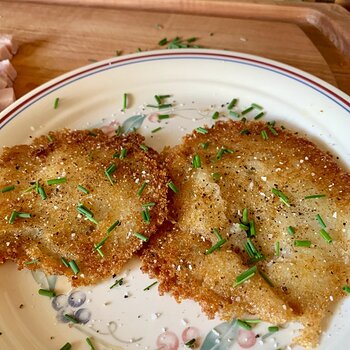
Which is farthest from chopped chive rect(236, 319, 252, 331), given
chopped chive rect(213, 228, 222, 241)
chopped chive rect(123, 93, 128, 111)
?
chopped chive rect(123, 93, 128, 111)

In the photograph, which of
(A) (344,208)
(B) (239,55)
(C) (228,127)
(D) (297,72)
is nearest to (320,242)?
(A) (344,208)

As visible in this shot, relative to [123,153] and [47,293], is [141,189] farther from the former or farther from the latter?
[47,293]

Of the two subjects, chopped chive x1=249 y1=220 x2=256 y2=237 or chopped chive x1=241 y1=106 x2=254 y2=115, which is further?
chopped chive x1=241 y1=106 x2=254 y2=115

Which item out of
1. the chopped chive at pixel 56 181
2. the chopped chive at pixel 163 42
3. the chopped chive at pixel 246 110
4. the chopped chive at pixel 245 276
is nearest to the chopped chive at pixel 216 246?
the chopped chive at pixel 245 276

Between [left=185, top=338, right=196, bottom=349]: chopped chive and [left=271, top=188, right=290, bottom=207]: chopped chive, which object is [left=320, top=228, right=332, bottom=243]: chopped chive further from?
[left=185, top=338, right=196, bottom=349]: chopped chive

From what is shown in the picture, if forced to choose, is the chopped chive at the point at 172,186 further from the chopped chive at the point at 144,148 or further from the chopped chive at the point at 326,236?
the chopped chive at the point at 326,236

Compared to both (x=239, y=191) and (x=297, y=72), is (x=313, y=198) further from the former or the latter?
(x=297, y=72)

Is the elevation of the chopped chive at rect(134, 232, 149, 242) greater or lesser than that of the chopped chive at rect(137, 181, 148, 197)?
lesser

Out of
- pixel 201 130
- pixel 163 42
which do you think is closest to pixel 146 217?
pixel 201 130
